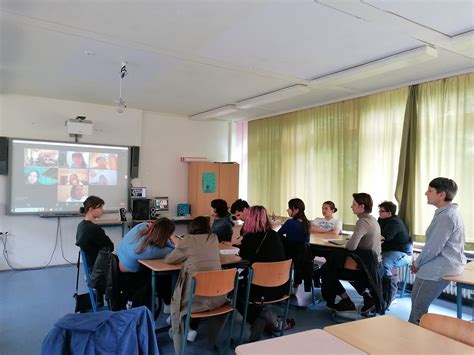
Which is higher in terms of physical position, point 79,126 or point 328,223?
point 79,126

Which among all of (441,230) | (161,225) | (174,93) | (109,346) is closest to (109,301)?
(161,225)

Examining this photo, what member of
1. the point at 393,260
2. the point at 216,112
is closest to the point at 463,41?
the point at 393,260

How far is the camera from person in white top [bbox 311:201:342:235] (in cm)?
536

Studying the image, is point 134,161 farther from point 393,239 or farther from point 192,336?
point 393,239

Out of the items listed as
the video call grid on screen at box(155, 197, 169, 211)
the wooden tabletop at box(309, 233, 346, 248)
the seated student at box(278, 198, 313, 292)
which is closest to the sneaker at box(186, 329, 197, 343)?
the seated student at box(278, 198, 313, 292)

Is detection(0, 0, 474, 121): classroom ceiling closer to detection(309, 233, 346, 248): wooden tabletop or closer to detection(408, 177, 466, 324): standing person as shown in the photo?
detection(408, 177, 466, 324): standing person

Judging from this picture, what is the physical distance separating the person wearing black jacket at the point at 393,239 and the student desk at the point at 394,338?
2858 millimetres

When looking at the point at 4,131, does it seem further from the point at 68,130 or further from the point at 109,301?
the point at 109,301

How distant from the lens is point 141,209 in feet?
21.8

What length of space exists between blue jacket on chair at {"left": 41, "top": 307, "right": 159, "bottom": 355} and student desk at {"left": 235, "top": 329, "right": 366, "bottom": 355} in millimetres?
438

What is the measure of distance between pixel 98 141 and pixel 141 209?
1.45 meters

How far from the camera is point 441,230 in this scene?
2795 millimetres

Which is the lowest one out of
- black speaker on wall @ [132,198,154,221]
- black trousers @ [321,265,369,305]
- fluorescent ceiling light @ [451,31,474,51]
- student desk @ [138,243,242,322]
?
black trousers @ [321,265,369,305]

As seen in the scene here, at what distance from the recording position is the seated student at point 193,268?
110 inches
